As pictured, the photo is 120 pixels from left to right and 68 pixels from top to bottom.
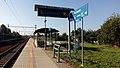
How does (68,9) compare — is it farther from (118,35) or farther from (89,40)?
(89,40)

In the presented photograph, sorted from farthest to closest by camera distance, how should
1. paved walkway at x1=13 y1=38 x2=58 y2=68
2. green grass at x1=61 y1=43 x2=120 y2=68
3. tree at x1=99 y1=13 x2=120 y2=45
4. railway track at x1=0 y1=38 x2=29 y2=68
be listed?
tree at x1=99 y1=13 x2=120 y2=45 < railway track at x1=0 y1=38 x2=29 y2=68 < paved walkway at x1=13 y1=38 x2=58 y2=68 < green grass at x1=61 y1=43 x2=120 y2=68

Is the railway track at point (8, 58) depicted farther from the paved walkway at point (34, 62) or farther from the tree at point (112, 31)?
the tree at point (112, 31)

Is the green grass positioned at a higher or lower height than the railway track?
higher

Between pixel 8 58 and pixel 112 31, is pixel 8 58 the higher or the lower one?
the lower one

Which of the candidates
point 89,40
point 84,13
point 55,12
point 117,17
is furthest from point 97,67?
point 89,40

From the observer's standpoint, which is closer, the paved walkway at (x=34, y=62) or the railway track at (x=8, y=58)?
the paved walkway at (x=34, y=62)

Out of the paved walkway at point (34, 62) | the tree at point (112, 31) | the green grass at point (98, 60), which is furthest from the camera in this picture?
the tree at point (112, 31)

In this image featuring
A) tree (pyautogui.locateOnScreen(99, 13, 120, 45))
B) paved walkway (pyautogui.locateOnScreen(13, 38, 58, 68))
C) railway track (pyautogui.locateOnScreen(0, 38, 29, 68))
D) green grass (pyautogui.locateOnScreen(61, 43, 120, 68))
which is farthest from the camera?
tree (pyautogui.locateOnScreen(99, 13, 120, 45))

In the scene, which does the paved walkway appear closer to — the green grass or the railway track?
the railway track

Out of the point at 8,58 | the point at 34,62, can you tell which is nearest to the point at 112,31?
the point at 8,58

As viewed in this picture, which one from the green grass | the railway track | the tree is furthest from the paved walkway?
the tree

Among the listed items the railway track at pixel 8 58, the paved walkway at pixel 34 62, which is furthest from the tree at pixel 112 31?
the paved walkway at pixel 34 62

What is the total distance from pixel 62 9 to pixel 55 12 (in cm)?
59

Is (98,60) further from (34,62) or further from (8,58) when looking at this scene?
(8,58)
